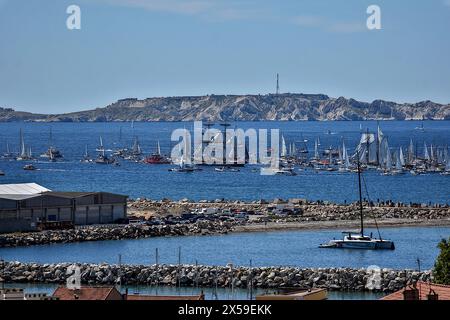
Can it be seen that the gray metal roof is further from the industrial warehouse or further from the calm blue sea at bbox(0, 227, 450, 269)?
the calm blue sea at bbox(0, 227, 450, 269)

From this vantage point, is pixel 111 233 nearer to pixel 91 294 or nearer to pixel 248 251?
pixel 248 251

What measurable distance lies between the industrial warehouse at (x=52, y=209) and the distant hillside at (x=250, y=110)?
416 feet

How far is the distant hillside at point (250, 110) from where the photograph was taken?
548ft

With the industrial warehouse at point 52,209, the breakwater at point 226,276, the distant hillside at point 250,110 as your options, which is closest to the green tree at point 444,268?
the breakwater at point 226,276

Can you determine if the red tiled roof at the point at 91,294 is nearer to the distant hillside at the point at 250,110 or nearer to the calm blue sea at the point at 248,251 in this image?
the calm blue sea at the point at 248,251

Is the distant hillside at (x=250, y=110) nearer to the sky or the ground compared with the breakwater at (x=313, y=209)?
nearer to the sky

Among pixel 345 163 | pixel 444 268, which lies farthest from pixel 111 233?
pixel 345 163

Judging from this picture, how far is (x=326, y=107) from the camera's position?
7052 inches

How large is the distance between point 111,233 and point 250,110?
476 ft

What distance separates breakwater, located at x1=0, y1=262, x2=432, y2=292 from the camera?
19984 mm

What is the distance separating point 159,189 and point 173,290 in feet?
123

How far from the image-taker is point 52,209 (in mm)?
31203

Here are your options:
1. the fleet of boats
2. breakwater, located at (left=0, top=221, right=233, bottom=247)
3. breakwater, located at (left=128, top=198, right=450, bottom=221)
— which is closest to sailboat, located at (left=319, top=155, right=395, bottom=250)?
breakwater, located at (left=0, top=221, right=233, bottom=247)

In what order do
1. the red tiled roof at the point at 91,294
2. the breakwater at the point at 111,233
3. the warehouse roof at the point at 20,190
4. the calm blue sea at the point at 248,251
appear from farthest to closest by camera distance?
the warehouse roof at the point at 20,190
the breakwater at the point at 111,233
the calm blue sea at the point at 248,251
the red tiled roof at the point at 91,294
